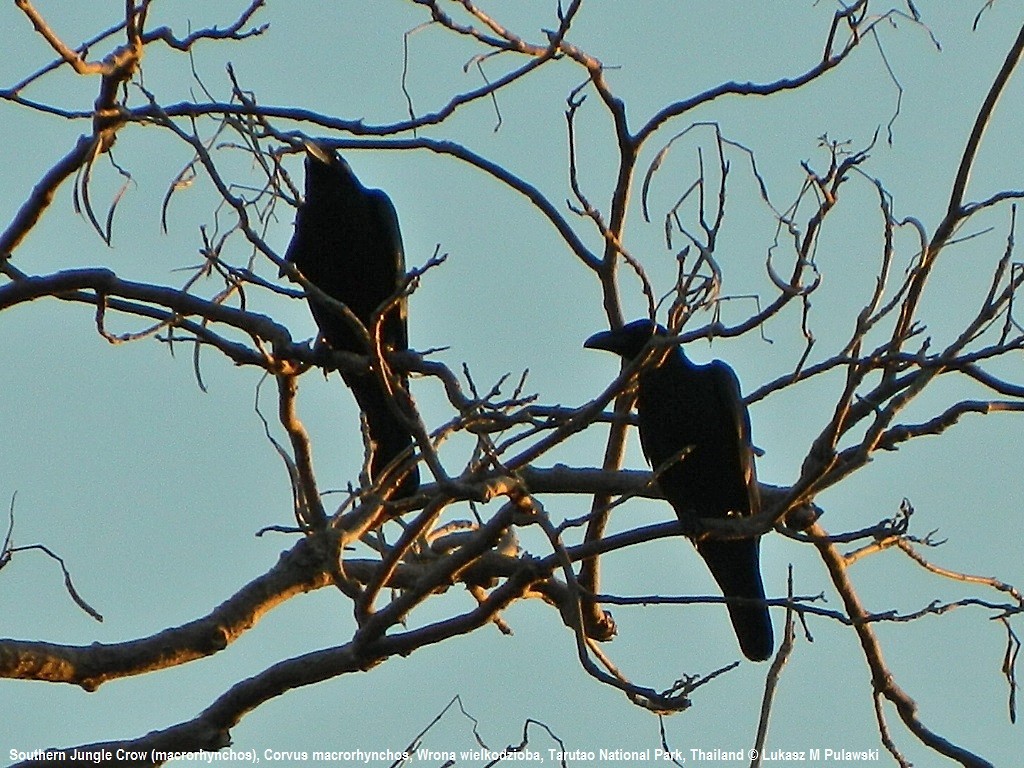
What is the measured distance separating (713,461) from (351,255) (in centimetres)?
173

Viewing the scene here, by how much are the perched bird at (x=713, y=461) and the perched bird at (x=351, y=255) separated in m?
1.05

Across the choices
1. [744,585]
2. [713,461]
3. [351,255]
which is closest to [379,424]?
[351,255]

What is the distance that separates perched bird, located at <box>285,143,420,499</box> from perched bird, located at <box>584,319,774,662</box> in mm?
1049

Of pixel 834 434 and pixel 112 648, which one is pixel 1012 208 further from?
pixel 112 648

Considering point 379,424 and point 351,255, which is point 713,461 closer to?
point 379,424

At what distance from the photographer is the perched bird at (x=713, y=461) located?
5691 millimetres

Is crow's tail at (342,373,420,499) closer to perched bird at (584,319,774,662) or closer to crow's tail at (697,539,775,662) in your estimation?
perched bird at (584,319,774,662)

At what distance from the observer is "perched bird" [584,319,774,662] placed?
18.7 feet

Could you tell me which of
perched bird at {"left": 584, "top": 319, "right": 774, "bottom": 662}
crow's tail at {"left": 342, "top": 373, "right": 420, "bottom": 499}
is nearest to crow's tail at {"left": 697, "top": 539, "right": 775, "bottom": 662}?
perched bird at {"left": 584, "top": 319, "right": 774, "bottom": 662}

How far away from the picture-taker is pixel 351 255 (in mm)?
6168

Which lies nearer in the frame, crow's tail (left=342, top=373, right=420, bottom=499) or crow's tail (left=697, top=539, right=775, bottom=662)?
crow's tail (left=697, top=539, right=775, bottom=662)

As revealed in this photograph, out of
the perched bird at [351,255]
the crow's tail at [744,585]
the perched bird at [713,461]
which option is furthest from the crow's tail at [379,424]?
the crow's tail at [744,585]

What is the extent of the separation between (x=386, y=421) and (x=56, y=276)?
217 centimetres

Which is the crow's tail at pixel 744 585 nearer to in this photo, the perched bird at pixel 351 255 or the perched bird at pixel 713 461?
the perched bird at pixel 713 461
